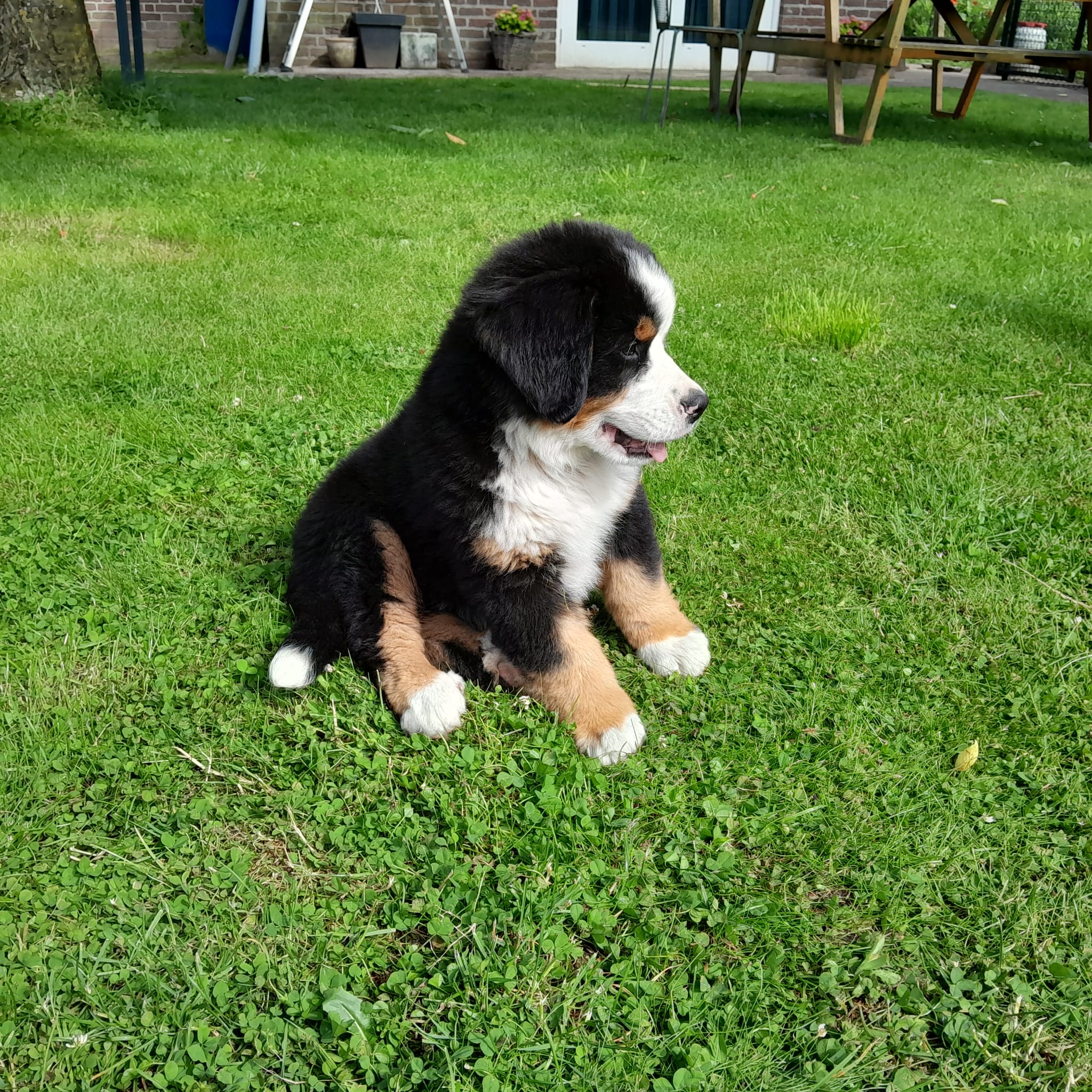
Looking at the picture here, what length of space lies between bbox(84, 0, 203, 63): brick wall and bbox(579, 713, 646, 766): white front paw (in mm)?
16102

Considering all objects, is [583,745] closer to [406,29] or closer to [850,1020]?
[850,1020]

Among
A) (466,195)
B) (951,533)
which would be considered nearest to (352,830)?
(951,533)

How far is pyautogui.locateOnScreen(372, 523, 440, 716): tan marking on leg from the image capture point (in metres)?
2.50

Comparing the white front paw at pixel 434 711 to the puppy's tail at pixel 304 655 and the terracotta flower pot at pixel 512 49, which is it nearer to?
the puppy's tail at pixel 304 655

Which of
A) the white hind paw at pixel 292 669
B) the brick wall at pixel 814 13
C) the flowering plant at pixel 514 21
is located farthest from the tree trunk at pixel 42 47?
the brick wall at pixel 814 13

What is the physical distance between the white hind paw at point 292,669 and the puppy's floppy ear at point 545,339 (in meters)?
0.89

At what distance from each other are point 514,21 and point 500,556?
14.2 meters

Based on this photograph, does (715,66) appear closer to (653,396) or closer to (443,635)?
(653,396)

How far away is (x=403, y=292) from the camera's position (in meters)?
5.41

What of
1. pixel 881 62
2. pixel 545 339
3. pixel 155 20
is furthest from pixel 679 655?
pixel 155 20

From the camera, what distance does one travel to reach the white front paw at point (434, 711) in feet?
7.91

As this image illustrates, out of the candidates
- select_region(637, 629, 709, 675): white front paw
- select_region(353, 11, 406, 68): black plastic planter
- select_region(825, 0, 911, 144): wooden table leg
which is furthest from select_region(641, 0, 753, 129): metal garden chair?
select_region(637, 629, 709, 675): white front paw

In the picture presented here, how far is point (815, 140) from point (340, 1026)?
9049 mm

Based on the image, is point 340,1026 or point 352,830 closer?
point 340,1026
